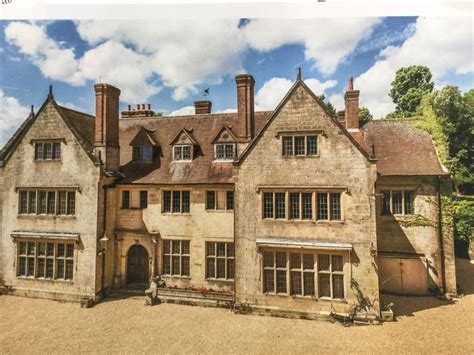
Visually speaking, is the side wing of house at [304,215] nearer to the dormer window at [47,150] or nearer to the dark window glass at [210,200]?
the dark window glass at [210,200]

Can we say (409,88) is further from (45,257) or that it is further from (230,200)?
(45,257)

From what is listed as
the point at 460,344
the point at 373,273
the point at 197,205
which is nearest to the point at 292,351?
the point at 373,273

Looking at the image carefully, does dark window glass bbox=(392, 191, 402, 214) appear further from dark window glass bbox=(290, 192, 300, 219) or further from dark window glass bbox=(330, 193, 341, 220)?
dark window glass bbox=(290, 192, 300, 219)

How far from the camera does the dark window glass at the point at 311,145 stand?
43.1 feet

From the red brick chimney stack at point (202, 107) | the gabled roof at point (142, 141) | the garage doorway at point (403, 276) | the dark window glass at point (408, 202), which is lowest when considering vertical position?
the garage doorway at point (403, 276)

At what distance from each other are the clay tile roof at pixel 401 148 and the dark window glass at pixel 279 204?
238 inches

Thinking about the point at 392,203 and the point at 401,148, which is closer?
the point at 392,203

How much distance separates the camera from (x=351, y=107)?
17812 mm

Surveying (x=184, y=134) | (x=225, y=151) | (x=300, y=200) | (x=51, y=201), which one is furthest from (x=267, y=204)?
(x=51, y=201)

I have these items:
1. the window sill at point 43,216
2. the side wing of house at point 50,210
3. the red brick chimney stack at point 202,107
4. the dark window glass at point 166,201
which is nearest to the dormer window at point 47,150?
the side wing of house at point 50,210

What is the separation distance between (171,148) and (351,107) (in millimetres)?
11450

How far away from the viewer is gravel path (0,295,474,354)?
401 inches

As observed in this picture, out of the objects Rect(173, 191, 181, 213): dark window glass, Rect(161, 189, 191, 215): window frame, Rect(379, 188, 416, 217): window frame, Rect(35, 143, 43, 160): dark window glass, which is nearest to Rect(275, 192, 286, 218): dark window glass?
Rect(161, 189, 191, 215): window frame

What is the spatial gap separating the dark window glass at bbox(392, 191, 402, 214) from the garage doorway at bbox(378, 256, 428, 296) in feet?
8.38
